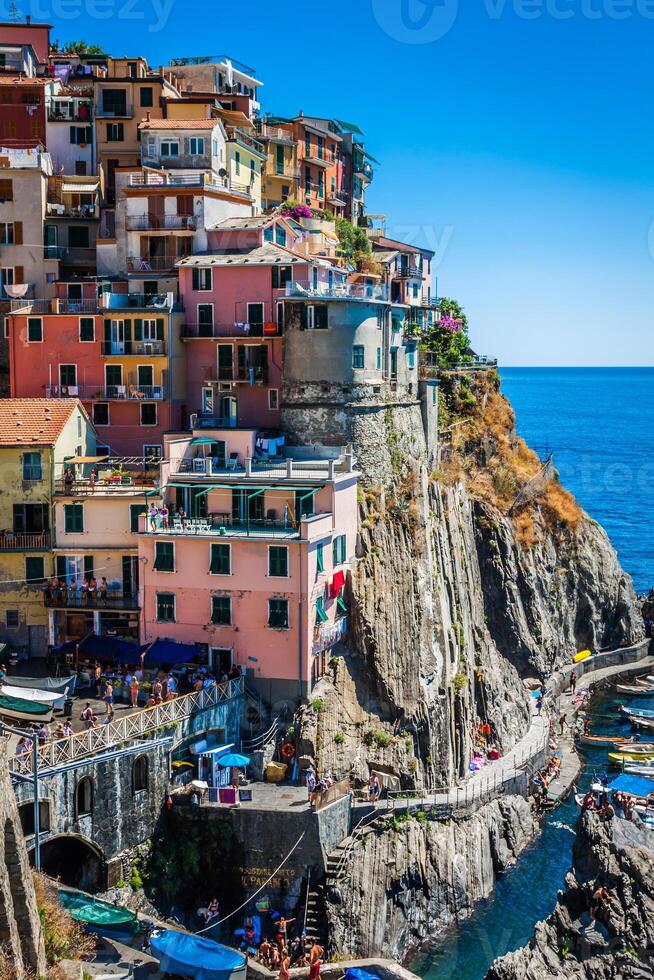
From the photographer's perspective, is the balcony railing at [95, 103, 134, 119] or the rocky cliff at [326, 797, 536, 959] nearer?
the rocky cliff at [326, 797, 536, 959]

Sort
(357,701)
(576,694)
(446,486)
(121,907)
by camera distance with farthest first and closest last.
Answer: (576,694) < (446,486) < (357,701) < (121,907)

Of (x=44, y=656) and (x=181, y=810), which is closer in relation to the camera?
(x=181, y=810)

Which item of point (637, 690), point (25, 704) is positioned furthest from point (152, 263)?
point (637, 690)

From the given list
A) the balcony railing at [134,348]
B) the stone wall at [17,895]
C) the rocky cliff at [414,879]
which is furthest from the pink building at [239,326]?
the stone wall at [17,895]

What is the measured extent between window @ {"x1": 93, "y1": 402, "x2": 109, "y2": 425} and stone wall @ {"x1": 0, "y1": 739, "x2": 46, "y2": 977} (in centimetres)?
3296

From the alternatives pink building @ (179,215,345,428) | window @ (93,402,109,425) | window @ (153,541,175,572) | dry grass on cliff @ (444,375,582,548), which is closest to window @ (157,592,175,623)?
window @ (153,541,175,572)

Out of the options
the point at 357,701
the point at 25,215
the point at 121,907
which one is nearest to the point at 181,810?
the point at 121,907

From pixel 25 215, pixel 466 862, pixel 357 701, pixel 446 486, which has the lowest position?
pixel 466 862

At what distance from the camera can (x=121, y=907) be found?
1565 inches

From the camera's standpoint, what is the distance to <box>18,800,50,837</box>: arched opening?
40.0 metres

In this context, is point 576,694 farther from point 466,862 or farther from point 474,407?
point 466,862

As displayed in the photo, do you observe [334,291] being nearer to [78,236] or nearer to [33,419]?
[33,419]

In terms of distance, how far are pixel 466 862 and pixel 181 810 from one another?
14879mm

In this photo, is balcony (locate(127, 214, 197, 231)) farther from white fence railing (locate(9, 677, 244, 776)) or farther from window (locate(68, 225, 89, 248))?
white fence railing (locate(9, 677, 244, 776))
